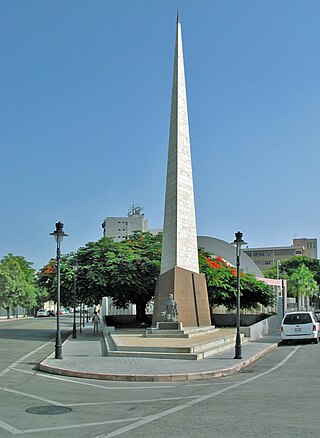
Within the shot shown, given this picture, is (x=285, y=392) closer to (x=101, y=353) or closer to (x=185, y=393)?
(x=185, y=393)

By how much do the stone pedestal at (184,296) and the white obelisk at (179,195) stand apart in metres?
0.56

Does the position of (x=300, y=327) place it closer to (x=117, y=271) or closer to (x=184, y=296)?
(x=184, y=296)

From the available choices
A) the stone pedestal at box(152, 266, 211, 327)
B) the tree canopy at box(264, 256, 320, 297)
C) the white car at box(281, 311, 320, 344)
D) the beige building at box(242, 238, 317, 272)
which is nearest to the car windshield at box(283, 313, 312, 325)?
the white car at box(281, 311, 320, 344)

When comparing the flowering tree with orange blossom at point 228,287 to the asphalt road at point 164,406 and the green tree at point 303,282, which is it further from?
the green tree at point 303,282

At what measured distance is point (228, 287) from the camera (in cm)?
4216

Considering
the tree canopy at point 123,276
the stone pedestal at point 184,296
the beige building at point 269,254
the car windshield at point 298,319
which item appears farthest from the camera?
the beige building at point 269,254

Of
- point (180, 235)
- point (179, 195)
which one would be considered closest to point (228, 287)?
point (180, 235)

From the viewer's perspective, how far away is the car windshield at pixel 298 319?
2853 centimetres

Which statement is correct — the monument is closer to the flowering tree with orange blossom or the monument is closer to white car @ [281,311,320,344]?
white car @ [281,311,320,344]

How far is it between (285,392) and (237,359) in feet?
23.5

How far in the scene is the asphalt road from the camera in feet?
27.8

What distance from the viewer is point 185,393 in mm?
12578

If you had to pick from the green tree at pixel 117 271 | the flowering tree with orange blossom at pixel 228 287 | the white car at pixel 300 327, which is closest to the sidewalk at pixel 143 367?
the white car at pixel 300 327

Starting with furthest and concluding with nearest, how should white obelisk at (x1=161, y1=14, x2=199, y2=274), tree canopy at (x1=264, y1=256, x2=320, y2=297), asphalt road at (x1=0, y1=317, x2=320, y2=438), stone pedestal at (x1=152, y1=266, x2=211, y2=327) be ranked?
tree canopy at (x1=264, y1=256, x2=320, y2=297)
white obelisk at (x1=161, y1=14, x2=199, y2=274)
stone pedestal at (x1=152, y1=266, x2=211, y2=327)
asphalt road at (x1=0, y1=317, x2=320, y2=438)
